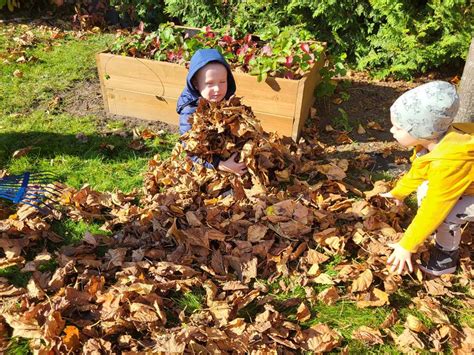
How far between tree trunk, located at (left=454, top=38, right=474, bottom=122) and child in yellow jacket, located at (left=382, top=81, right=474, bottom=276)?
1.10 meters

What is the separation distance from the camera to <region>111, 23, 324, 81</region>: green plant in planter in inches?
151

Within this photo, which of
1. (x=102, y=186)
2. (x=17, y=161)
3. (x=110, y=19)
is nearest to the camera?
(x=102, y=186)

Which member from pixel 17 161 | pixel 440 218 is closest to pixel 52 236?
pixel 17 161

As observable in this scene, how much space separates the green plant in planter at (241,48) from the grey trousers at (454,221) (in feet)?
5.91

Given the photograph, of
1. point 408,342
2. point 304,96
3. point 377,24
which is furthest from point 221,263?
point 377,24

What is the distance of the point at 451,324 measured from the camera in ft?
7.55

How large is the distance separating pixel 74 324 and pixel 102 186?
56.9 inches

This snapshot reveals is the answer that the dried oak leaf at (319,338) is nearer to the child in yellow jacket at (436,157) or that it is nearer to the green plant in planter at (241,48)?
→ the child in yellow jacket at (436,157)

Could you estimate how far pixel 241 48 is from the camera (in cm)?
423

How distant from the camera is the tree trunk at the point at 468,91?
330 cm

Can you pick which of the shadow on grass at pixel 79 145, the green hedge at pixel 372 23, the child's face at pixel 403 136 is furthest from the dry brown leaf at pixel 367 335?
the green hedge at pixel 372 23

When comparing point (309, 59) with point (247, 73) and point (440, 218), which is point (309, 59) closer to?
point (247, 73)

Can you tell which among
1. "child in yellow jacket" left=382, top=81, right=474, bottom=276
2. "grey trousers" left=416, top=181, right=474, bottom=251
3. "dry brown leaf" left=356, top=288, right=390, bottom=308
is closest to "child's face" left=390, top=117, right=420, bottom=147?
"child in yellow jacket" left=382, top=81, right=474, bottom=276

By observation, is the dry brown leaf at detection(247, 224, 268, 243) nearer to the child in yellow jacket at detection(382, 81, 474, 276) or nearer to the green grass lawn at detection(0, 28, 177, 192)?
the child in yellow jacket at detection(382, 81, 474, 276)
